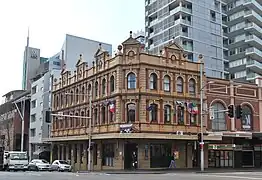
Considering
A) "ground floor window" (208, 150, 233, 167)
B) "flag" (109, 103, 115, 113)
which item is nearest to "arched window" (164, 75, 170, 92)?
"flag" (109, 103, 115, 113)

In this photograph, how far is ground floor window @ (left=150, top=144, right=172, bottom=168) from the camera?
47.2 meters

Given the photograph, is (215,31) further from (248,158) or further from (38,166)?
(38,166)

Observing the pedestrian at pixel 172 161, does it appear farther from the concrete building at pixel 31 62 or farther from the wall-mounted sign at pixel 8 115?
the concrete building at pixel 31 62

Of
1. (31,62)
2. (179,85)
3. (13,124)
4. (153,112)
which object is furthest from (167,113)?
(31,62)

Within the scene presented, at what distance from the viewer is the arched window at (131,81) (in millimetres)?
47719

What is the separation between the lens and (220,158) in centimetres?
5294

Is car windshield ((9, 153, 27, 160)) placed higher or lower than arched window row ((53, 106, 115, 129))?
lower

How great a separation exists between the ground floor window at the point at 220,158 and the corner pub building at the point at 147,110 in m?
0.22

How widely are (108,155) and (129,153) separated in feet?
10.8

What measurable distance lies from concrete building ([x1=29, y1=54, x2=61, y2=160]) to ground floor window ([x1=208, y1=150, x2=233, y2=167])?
29403 mm

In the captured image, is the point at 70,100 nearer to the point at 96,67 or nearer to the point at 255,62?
the point at 96,67

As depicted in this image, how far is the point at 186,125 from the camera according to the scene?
49.2 meters

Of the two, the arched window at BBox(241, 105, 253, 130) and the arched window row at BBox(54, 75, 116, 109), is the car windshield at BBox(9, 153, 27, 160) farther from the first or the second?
the arched window at BBox(241, 105, 253, 130)

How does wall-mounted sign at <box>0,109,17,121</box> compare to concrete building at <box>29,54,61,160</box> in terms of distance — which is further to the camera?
wall-mounted sign at <box>0,109,17,121</box>
